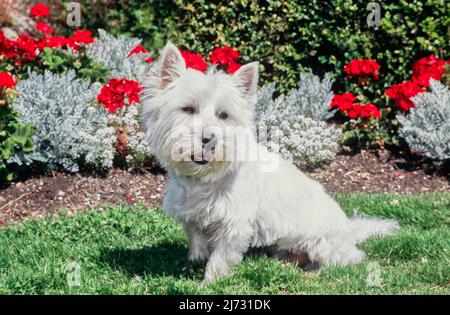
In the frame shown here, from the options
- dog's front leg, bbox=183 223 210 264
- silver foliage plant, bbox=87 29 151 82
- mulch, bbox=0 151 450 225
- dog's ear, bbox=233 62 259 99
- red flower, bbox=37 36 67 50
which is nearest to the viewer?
dog's ear, bbox=233 62 259 99

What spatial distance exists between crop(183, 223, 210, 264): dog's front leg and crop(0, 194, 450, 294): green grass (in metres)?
0.12

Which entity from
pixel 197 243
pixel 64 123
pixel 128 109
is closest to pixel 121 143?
pixel 128 109

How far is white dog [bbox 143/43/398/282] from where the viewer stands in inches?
171

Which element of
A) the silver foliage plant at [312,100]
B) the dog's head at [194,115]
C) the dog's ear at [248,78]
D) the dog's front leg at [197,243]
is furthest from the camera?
the silver foliage plant at [312,100]

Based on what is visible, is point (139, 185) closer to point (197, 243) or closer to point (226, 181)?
point (197, 243)

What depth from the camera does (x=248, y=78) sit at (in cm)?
458

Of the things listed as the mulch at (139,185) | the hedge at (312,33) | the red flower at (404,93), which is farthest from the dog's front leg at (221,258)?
the hedge at (312,33)

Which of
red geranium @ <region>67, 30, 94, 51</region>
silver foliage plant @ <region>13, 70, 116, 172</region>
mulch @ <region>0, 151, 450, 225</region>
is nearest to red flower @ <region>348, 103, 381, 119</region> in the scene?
mulch @ <region>0, 151, 450, 225</region>

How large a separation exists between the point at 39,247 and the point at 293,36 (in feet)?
14.7

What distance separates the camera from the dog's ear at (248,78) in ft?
14.9

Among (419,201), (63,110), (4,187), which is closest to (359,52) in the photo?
(419,201)

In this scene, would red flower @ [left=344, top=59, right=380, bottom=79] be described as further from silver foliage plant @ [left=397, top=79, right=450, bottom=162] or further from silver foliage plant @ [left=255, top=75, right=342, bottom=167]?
silver foliage plant @ [left=397, top=79, right=450, bottom=162]

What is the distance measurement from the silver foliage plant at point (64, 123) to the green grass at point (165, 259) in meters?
0.82

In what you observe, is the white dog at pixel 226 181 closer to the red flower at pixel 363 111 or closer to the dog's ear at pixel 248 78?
the dog's ear at pixel 248 78
